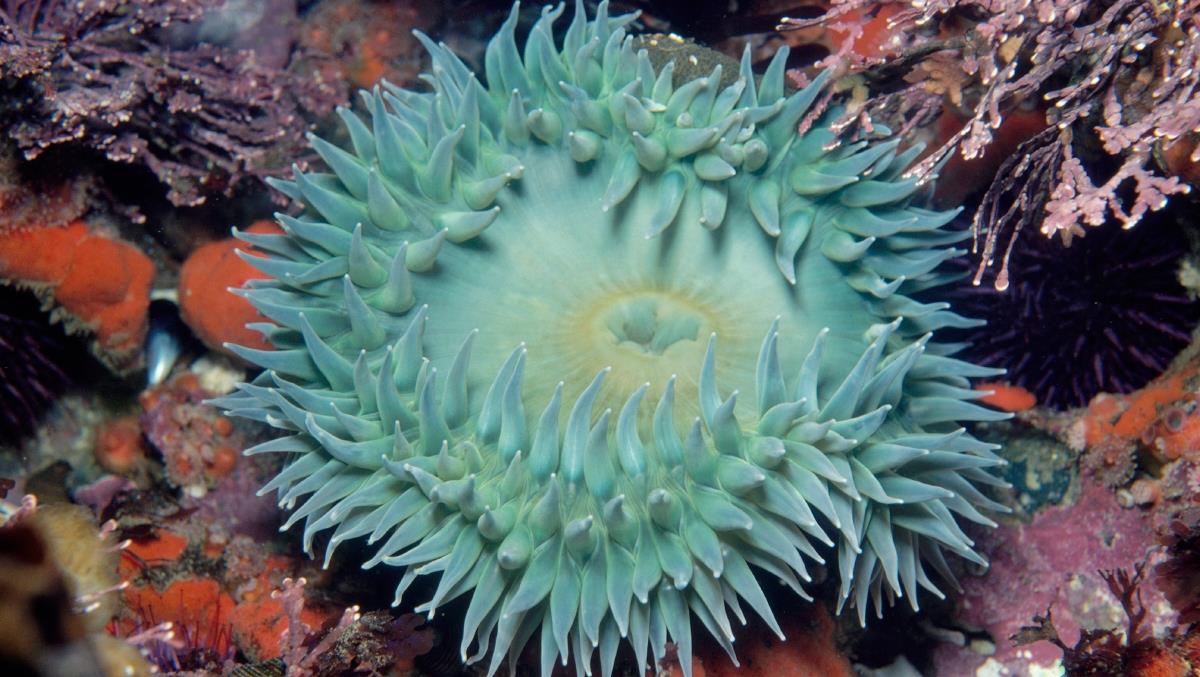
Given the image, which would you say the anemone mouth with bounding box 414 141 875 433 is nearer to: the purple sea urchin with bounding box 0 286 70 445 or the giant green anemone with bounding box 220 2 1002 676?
the giant green anemone with bounding box 220 2 1002 676

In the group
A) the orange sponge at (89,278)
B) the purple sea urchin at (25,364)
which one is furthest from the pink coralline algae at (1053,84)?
the purple sea urchin at (25,364)

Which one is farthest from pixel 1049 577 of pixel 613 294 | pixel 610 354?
pixel 613 294

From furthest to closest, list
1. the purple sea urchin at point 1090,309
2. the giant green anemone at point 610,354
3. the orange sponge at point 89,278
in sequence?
the orange sponge at point 89,278, the purple sea urchin at point 1090,309, the giant green anemone at point 610,354

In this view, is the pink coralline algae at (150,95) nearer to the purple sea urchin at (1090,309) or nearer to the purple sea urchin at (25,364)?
the purple sea urchin at (25,364)

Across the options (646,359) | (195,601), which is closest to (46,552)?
(646,359)

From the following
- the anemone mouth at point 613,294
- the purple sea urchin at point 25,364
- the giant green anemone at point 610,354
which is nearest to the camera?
the giant green anemone at point 610,354

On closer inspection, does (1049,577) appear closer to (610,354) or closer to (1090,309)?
(1090,309)
